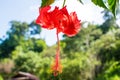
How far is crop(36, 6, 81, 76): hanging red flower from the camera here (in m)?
0.53

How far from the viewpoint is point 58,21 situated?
0.54 meters

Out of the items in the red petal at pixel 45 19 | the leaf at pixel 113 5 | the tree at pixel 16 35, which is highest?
the tree at pixel 16 35

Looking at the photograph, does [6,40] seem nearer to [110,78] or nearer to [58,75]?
[110,78]

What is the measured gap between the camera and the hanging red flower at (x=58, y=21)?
53 centimetres

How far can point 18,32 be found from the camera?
37.5 metres

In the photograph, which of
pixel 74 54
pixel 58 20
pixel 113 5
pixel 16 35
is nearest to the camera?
pixel 113 5

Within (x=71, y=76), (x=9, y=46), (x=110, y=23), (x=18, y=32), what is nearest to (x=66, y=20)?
(x=71, y=76)

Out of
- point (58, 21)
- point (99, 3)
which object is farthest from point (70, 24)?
point (99, 3)

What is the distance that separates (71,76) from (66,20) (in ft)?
46.9

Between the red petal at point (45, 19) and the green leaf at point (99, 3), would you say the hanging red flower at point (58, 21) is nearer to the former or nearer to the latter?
the red petal at point (45, 19)

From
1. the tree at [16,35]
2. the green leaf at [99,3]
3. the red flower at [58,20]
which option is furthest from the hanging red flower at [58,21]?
the tree at [16,35]

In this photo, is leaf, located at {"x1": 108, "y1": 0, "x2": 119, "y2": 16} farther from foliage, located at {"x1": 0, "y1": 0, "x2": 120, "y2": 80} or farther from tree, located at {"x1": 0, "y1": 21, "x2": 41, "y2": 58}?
tree, located at {"x1": 0, "y1": 21, "x2": 41, "y2": 58}

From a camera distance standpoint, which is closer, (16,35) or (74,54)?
(74,54)

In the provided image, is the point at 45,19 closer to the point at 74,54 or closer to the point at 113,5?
the point at 113,5
